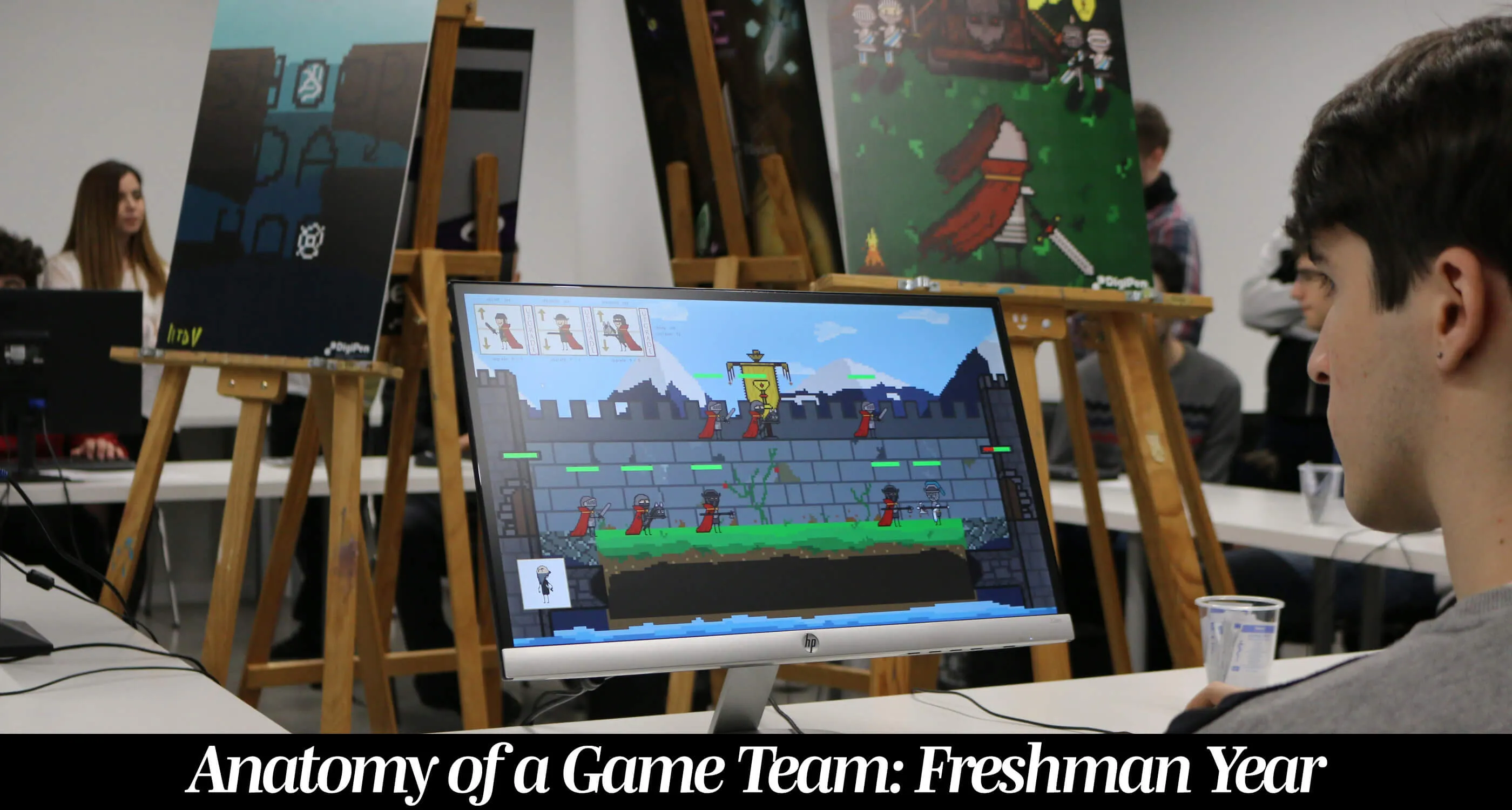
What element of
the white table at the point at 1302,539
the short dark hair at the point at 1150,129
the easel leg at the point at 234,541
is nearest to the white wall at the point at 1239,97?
the short dark hair at the point at 1150,129

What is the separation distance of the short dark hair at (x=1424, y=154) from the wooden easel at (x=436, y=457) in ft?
5.36

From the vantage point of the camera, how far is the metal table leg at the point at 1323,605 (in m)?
2.78

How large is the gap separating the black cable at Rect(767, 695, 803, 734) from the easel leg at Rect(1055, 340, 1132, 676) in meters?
1.29

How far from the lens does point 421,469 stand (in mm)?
3748

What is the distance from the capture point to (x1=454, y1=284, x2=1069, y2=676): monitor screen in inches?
42.1

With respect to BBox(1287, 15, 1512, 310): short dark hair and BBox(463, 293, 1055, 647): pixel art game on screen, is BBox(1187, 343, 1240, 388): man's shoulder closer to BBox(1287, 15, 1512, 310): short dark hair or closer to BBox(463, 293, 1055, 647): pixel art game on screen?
BBox(463, 293, 1055, 647): pixel art game on screen

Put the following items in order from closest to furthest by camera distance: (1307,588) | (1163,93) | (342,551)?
(342,551), (1307,588), (1163,93)

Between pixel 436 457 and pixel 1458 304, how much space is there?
6.71ft

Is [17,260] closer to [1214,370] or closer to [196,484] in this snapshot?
[196,484]

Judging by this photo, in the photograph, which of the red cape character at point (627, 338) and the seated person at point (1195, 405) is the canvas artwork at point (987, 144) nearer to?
the red cape character at point (627, 338)

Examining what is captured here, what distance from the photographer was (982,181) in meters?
2.08

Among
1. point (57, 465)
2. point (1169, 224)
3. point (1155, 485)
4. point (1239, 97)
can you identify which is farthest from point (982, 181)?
point (1239, 97)

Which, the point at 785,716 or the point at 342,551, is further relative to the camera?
the point at 342,551

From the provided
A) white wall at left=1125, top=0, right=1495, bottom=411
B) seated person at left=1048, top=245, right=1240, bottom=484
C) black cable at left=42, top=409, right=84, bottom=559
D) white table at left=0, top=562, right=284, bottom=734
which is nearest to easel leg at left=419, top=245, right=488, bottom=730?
white table at left=0, top=562, right=284, bottom=734
